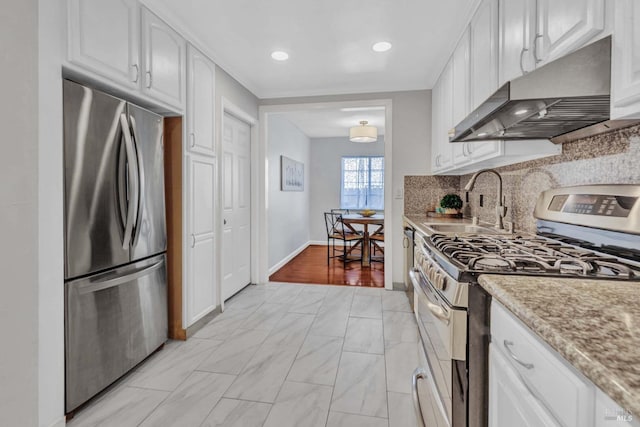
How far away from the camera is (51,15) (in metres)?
1.48

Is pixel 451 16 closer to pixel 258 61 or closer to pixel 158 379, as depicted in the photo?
pixel 258 61

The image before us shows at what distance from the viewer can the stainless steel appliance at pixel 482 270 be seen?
3.45ft

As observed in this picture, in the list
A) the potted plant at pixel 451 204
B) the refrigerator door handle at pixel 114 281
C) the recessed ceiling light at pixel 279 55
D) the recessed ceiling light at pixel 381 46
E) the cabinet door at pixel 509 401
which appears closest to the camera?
the cabinet door at pixel 509 401

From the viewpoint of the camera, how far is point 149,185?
2154mm

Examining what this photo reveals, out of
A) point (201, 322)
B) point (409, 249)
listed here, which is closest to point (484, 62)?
point (409, 249)

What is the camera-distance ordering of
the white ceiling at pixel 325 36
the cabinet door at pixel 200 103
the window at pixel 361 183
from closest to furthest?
the white ceiling at pixel 325 36 → the cabinet door at pixel 200 103 → the window at pixel 361 183

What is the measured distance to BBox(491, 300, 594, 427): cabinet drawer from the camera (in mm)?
557

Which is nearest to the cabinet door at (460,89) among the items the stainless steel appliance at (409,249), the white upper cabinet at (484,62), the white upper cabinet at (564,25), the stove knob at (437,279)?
the white upper cabinet at (484,62)

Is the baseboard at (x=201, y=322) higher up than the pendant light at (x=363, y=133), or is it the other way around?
the pendant light at (x=363, y=133)

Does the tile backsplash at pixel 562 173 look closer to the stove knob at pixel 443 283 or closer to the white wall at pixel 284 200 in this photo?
the stove knob at pixel 443 283

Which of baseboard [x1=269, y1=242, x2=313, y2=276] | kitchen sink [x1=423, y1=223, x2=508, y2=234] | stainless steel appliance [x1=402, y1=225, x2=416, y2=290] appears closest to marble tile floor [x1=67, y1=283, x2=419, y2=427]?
stainless steel appliance [x1=402, y1=225, x2=416, y2=290]

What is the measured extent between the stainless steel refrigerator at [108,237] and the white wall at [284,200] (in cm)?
232

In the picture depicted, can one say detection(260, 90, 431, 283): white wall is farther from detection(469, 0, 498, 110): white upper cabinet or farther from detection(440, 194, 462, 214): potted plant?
Result: detection(469, 0, 498, 110): white upper cabinet

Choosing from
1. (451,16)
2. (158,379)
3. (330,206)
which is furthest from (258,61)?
(330,206)
